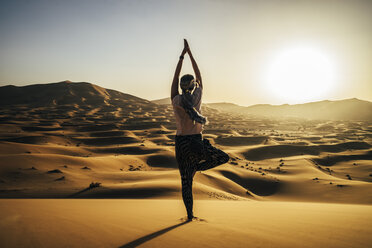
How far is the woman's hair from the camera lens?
131 inches

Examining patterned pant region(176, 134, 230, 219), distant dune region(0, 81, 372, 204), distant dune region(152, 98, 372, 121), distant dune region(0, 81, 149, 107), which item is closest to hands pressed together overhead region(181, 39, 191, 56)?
patterned pant region(176, 134, 230, 219)

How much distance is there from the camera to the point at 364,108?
124 meters

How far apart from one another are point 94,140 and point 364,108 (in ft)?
455

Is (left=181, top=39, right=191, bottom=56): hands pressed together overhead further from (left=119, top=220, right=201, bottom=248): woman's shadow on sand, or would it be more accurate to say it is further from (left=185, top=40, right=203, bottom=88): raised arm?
(left=119, top=220, right=201, bottom=248): woman's shadow on sand

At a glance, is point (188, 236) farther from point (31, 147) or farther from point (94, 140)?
point (94, 140)

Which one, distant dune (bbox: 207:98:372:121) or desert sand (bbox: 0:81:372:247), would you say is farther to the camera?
distant dune (bbox: 207:98:372:121)

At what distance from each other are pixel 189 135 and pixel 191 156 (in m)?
0.30

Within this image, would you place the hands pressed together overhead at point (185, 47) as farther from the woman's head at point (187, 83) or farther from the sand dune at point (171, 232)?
the sand dune at point (171, 232)

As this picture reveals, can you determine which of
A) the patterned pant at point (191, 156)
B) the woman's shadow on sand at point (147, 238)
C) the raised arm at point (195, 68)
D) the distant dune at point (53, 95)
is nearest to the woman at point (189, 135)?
the patterned pant at point (191, 156)

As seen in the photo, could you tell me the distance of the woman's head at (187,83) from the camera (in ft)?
11.3

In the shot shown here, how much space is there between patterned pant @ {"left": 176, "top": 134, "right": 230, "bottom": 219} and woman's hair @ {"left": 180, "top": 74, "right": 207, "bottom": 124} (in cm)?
27

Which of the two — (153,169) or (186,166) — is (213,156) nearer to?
(186,166)

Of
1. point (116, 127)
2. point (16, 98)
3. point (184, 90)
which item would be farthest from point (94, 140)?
point (16, 98)

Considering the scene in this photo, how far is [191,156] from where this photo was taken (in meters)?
3.45
